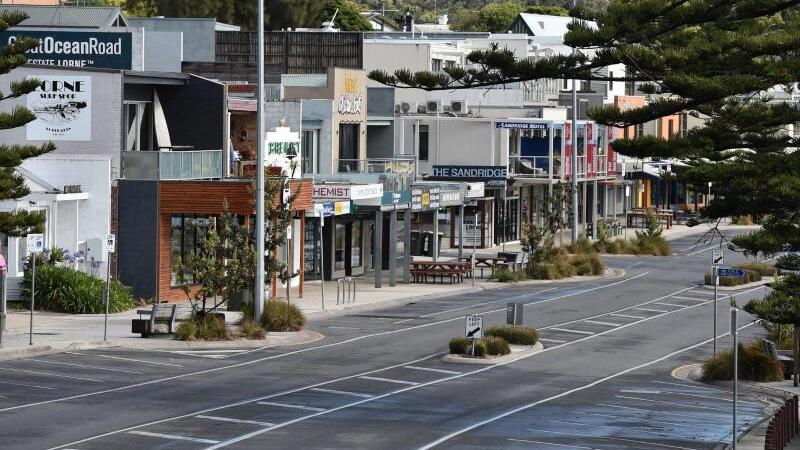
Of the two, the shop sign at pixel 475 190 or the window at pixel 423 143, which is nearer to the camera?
A: the shop sign at pixel 475 190

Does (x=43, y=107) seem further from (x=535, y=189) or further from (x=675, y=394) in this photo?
(x=535, y=189)

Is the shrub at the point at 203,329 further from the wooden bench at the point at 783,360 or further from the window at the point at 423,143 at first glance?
the window at the point at 423,143

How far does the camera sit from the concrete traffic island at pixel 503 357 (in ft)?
121

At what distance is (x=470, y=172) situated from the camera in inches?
2874

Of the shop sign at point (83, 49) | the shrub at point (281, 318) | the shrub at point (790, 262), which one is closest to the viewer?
the shrub at point (790, 262)

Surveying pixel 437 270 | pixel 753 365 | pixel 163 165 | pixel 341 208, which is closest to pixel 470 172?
pixel 437 270

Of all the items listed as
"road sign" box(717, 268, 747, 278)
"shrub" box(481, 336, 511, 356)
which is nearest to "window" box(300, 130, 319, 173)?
"shrub" box(481, 336, 511, 356)

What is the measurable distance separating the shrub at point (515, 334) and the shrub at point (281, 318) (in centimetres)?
457

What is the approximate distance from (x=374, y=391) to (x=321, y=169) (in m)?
29.7

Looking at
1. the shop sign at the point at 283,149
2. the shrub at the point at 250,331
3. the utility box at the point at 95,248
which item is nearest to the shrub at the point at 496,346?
the shrub at the point at 250,331

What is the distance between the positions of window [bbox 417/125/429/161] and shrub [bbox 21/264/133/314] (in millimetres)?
34281

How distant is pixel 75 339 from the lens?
3684 centimetres


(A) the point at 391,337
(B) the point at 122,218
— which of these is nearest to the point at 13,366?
(A) the point at 391,337

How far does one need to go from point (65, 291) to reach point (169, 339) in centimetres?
646
